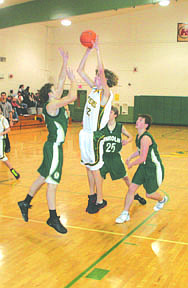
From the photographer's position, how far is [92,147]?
16.0 ft

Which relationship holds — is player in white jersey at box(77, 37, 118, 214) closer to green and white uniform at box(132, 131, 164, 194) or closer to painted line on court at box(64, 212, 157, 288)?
A: green and white uniform at box(132, 131, 164, 194)

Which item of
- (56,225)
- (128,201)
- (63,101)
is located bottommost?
(56,225)

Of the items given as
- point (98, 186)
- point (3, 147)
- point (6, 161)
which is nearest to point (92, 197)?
→ point (98, 186)

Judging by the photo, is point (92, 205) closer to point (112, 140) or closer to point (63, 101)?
point (112, 140)

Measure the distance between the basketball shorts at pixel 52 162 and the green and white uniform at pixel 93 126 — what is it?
0.56 metres

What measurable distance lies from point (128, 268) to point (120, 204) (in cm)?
219

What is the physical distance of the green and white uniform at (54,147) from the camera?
4.32m

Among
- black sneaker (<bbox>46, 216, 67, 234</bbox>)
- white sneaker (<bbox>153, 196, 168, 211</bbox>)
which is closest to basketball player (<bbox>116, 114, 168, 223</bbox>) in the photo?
white sneaker (<bbox>153, 196, 168, 211</bbox>)

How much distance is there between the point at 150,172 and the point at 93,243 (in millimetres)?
1211

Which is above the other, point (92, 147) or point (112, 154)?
point (92, 147)

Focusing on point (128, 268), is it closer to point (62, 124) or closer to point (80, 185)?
point (62, 124)

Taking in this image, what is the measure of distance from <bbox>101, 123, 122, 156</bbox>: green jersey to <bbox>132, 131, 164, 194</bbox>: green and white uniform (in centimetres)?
66

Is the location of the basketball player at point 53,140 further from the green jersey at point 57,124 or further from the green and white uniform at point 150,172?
the green and white uniform at point 150,172

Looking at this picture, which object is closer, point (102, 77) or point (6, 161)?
point (102, 77)
